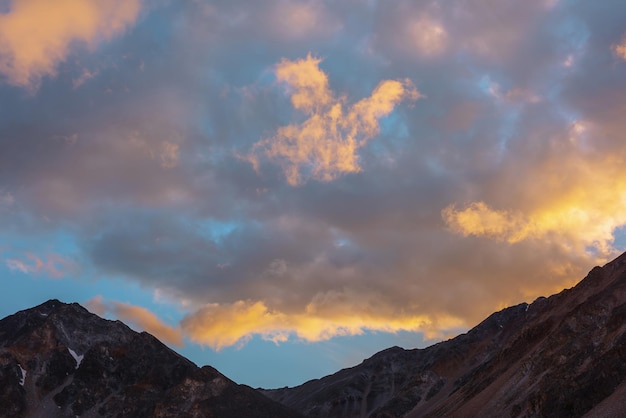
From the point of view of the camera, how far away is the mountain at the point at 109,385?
6678 inches

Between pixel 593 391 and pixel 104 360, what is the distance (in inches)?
6340

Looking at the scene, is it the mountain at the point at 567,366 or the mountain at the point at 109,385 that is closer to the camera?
the mountain at the point at 567,366

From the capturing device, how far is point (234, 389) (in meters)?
182

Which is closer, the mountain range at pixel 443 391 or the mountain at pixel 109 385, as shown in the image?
the mountain range at pixel 443 391

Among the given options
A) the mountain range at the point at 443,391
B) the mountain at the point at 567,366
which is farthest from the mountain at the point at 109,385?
the mountain at the point at 567,366

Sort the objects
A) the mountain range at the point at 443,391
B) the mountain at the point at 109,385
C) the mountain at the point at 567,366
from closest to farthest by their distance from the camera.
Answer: the mountain at the point at 567,366 < the mountain range at the point at 443,391 < the mountain at the point at 109,385

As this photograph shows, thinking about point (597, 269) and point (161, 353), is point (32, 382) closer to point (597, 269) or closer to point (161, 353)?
point (161, 353)

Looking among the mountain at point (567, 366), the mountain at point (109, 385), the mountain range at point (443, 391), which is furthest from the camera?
the mountain at point (109, 385)

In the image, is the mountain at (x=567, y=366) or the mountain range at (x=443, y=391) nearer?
the mountain at (x=567, y=366)

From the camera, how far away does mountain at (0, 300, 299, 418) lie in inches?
6678

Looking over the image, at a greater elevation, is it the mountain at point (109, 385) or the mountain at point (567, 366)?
the mountain at point (109, 385)

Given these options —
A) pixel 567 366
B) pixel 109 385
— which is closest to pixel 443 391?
pixel 109 385

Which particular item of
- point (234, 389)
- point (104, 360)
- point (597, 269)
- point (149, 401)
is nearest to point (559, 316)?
point (597, 269)

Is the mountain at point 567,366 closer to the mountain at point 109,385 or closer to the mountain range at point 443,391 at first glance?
the mountain range at point 443,391
